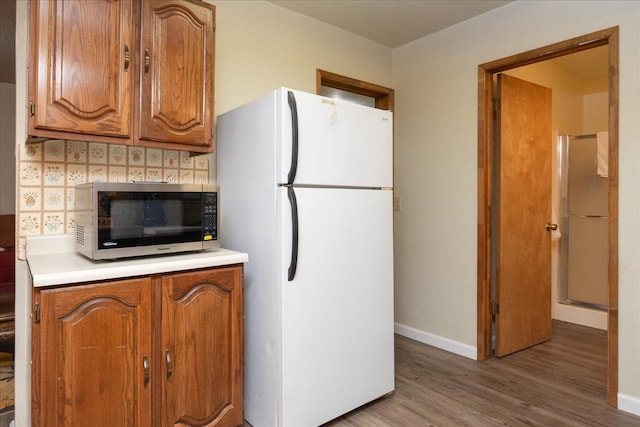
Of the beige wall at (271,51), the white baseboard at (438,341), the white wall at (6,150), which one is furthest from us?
the white wall at (6,150)

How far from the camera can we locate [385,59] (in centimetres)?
348

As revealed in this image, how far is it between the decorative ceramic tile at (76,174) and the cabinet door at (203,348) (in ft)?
2.51

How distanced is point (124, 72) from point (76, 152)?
1.66 ft

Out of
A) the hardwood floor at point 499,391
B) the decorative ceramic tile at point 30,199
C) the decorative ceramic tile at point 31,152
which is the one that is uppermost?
the decorative ceramic tile at point 31,152

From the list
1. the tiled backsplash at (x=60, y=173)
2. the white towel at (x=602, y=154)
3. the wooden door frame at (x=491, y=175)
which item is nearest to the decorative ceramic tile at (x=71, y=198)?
the tiled backsplash at (x=60, y=173)

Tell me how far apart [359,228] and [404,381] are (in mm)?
1145

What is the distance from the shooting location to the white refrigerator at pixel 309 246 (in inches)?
73.6

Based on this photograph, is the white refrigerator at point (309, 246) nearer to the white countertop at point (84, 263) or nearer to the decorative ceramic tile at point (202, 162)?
the decorative ceramic tile at point (202, 162)

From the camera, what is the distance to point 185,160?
229 cm

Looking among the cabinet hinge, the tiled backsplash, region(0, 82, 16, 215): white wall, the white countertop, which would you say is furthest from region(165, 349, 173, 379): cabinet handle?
region(0, 82, 16, 215): white wall

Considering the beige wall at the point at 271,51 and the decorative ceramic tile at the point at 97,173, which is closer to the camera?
the decorative ceramic tile at the point at 97,173

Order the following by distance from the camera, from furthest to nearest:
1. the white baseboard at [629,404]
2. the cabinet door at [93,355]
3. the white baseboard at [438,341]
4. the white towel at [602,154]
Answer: the white towel at [602,154] < the white baseboard at [438,341] < the white baseboard at [629,404] < the cabinet door at [93,355]

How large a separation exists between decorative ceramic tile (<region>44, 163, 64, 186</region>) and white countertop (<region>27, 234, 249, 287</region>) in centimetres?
26

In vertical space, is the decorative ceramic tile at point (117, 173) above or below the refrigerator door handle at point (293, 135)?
below
